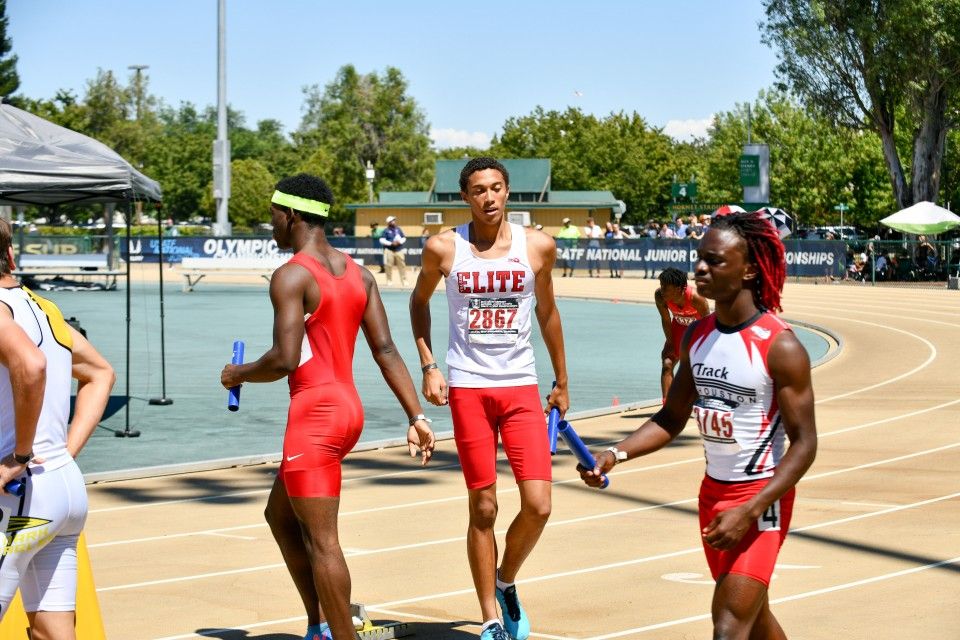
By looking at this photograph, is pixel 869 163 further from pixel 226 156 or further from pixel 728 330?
pixel 728 330

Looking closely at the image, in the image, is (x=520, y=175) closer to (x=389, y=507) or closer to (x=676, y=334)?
(x=676, y=334)

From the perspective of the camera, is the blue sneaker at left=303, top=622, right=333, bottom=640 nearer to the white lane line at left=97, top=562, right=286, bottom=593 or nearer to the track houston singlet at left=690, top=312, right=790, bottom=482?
the white lane line at left=97, top=562, right=286, bottom=593

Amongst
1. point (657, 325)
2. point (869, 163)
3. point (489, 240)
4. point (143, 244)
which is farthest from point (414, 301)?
point (869, 163)

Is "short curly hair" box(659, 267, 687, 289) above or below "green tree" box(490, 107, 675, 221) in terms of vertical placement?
below

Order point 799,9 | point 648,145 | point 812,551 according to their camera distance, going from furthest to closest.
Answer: point 648,145 → point 799,9 → point 812,551

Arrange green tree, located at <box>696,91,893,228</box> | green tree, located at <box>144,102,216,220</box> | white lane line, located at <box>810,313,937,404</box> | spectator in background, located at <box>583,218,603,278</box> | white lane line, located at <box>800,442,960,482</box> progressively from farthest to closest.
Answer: green tree, located at <box>144,102,216,220</box>, green tree, located at <box>696,91,893,228</box>, spectator in background, located at <box>583,218,603,278</box>, white lane line, located at <box>810,313,937,404</box>, white lane line, located at <box>800,442,960,482</box>

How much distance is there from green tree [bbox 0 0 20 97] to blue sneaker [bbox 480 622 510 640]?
89063 millimetres

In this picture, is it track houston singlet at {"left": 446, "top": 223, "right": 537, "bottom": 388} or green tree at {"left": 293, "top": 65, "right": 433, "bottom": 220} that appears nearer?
track houston singlet at {"left": 446, "top": 223, "right": 537, "bottom": 388}

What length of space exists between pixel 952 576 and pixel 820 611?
1.14 m

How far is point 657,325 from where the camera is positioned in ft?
88.5

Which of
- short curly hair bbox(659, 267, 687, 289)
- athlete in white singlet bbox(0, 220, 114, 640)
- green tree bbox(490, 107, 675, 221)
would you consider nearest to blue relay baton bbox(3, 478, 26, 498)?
athlete in white singlet bbox(0, 220, 114, 640)

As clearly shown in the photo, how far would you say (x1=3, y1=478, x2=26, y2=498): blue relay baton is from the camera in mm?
4133

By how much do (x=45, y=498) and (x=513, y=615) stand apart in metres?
2.55

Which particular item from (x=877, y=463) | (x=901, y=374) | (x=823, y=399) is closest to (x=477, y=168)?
(x=877, y=463)
